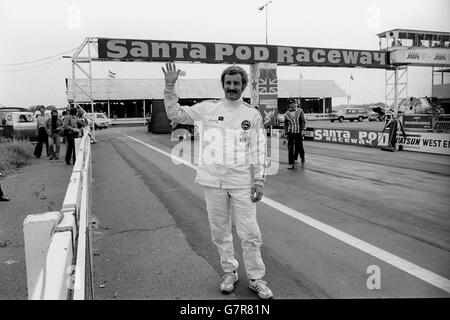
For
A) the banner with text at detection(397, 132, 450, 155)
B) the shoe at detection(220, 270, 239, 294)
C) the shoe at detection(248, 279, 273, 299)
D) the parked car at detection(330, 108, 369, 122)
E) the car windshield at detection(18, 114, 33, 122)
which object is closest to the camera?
the shoe at detection(248, 279, 273, 299)

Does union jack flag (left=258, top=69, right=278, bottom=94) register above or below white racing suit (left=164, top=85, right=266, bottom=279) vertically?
above

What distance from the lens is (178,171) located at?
11516 mm

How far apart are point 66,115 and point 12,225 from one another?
25.2ft

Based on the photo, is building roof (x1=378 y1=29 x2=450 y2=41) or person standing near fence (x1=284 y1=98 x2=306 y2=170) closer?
person standing near fence (x1=284 y1=98 x2=306 y2=170)

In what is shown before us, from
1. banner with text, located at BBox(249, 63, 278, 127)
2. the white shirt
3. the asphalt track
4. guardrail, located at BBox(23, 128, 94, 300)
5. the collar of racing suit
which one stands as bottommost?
the asphalt track

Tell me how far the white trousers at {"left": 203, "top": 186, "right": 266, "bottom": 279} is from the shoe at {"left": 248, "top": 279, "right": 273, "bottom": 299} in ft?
0.16

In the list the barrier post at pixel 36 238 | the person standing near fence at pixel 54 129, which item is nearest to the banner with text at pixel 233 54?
the person standing near fence at pixel 54 129

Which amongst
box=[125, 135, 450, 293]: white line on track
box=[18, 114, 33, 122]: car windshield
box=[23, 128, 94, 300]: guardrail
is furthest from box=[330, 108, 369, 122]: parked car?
box=[23, 128, 94, 300]: guardrail

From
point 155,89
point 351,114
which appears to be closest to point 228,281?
point 155,89

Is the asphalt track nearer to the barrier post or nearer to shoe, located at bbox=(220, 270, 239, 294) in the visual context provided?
shoe, located at bbox=(220, 270, 239, 294)

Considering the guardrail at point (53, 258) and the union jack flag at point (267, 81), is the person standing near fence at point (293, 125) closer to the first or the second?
the guardrail at point (53, 258)

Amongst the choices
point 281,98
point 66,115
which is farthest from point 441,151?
point 281,98

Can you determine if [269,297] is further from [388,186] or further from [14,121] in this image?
[14,121]

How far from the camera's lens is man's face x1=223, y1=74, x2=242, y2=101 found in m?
3.82
